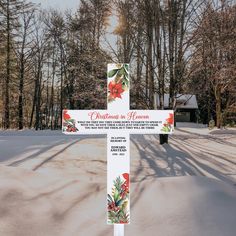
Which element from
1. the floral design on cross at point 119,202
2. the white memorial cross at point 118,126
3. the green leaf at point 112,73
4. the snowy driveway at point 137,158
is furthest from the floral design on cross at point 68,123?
the snowy driveway at point 137,158

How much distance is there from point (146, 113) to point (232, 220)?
2.33m

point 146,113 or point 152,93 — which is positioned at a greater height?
point 152,93

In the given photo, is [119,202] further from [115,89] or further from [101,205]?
[101,205]

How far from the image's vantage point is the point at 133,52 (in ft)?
65.9

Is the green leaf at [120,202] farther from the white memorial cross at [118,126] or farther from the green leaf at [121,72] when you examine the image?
the green leaf at [121,72]

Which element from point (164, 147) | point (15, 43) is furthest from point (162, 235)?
point (15, 43)

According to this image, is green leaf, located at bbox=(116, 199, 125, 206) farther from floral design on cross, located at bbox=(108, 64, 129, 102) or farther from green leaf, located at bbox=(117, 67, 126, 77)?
green leaf, located at bbox=(117, 67, 126, 77)

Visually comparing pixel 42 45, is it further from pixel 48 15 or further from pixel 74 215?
pixel 74 215

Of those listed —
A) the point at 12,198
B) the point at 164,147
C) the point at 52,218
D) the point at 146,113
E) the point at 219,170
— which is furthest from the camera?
the point at 164,147

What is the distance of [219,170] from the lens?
9.79 meters

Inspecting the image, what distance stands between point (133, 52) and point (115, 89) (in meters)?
16.2

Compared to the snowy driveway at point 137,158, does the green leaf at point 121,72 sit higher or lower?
higher

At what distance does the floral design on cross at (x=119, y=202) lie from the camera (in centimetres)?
416

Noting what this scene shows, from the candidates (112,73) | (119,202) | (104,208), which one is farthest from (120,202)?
(104,208)
